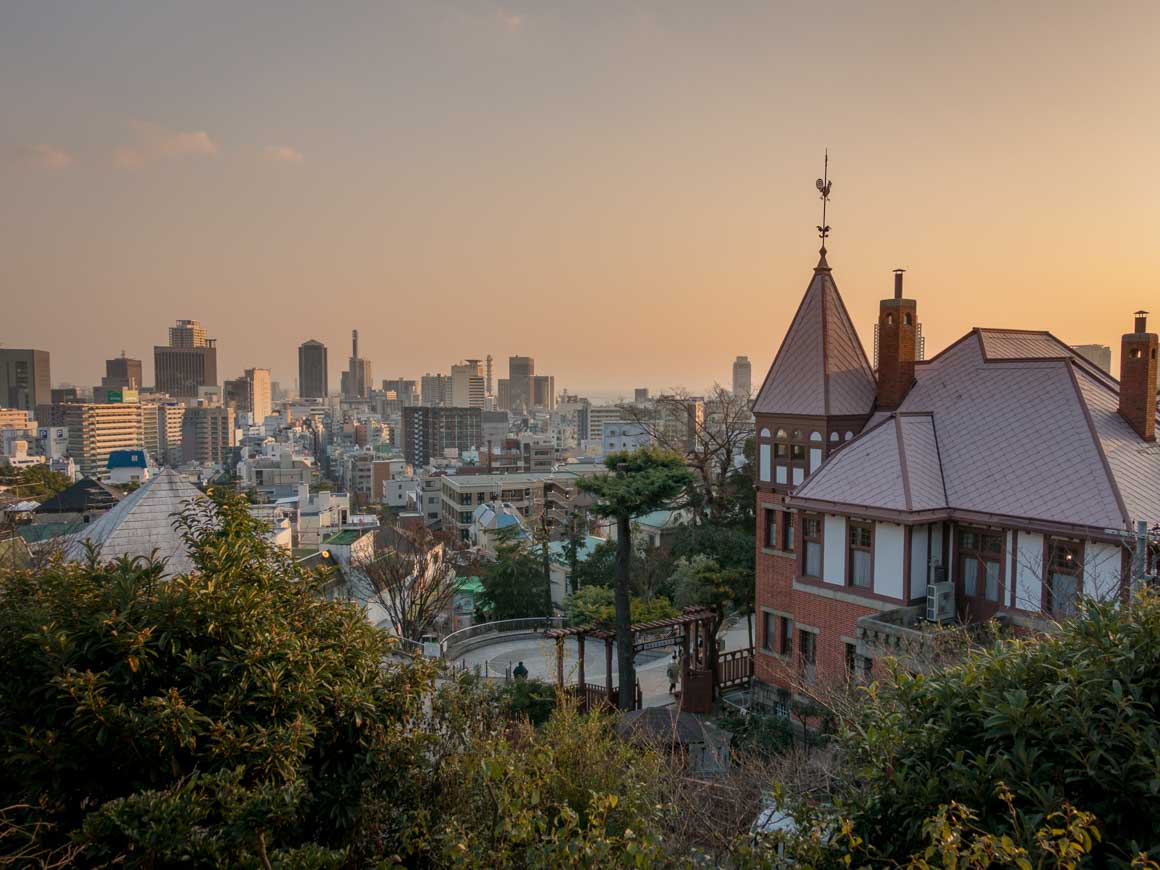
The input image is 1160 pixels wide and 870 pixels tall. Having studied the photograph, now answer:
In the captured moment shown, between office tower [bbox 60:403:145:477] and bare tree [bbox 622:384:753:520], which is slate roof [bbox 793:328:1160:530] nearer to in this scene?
bare tree [bbox 622:384:753:520]

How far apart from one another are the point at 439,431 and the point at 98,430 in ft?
200

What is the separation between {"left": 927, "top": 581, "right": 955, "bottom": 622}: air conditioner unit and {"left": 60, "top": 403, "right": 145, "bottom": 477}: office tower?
145678 millimetres

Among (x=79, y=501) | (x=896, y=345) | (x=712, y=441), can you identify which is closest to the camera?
(x=896, y=345)

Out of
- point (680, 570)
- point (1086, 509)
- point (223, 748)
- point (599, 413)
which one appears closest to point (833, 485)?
point (1086, 509)

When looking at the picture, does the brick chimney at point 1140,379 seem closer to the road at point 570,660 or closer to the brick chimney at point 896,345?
the brick chimney at point 896,345

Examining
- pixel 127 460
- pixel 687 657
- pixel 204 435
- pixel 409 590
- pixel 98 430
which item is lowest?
pixel 409 590

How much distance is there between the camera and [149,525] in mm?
14188

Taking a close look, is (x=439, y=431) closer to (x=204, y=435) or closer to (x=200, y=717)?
(x=204, y=435)

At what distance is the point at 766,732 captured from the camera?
14.3 meters

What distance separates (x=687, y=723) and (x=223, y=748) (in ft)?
40.8

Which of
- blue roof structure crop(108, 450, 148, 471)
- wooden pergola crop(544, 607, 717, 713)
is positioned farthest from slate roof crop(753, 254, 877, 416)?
blue roof structure crop(108, 450, 148, 471)

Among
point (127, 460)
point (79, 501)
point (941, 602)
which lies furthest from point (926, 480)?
point (127, 460)

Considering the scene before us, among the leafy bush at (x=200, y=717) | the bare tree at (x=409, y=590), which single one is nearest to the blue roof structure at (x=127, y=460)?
the bare tree at (x=409, y=590)

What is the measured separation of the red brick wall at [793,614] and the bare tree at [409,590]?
543 inches
